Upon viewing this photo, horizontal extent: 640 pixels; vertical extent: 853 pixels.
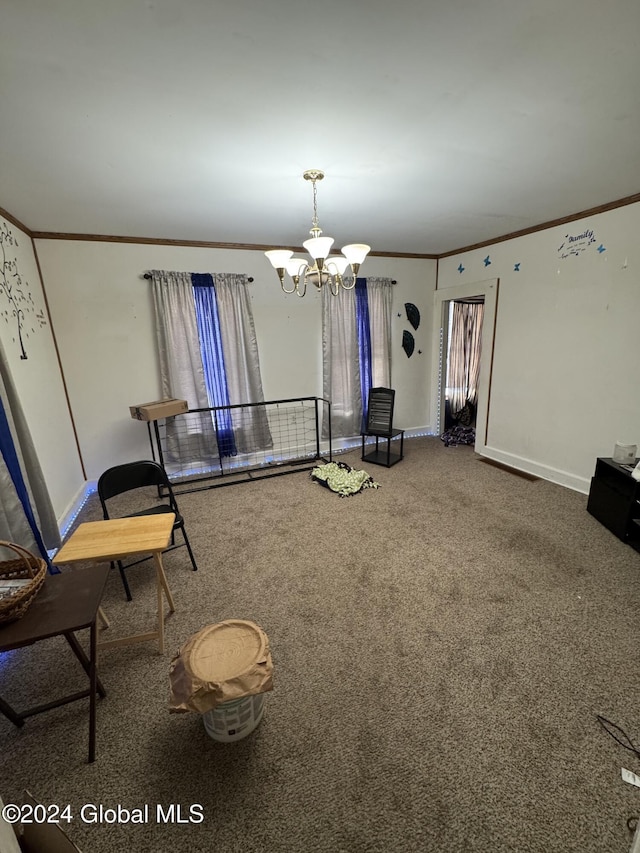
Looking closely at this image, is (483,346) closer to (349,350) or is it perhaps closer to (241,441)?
(349,350)

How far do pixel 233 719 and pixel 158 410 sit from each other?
8.52 ft

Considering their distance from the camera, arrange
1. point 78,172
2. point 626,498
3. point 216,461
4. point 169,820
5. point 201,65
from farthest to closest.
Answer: point 216,461
point 626,498
point 78,172
point 201,65
point 169,820

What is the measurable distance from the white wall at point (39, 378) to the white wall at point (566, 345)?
14.7 ft

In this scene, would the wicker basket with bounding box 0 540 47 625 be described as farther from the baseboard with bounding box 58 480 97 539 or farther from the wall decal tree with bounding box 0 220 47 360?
the wall decal tree with bounding box 0 220 47 360

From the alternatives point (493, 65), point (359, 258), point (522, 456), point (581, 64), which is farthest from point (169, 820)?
point (522, 456)

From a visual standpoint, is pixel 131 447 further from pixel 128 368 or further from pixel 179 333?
pixel 179 333

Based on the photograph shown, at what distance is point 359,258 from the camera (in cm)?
202

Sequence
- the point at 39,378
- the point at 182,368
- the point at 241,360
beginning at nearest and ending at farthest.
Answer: the point at 39,378 < the point at 182,368 < the point at 241,360

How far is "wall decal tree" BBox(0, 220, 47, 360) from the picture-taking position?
8.14 ft

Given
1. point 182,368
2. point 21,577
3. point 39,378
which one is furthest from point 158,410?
point 21,577

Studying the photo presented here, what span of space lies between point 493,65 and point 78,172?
221cm

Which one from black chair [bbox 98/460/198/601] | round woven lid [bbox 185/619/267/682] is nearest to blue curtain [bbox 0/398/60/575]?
black chair [bbox 98/460/198/601]

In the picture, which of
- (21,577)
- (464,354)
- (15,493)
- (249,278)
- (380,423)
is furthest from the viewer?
(464,354)

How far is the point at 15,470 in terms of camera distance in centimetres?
211
